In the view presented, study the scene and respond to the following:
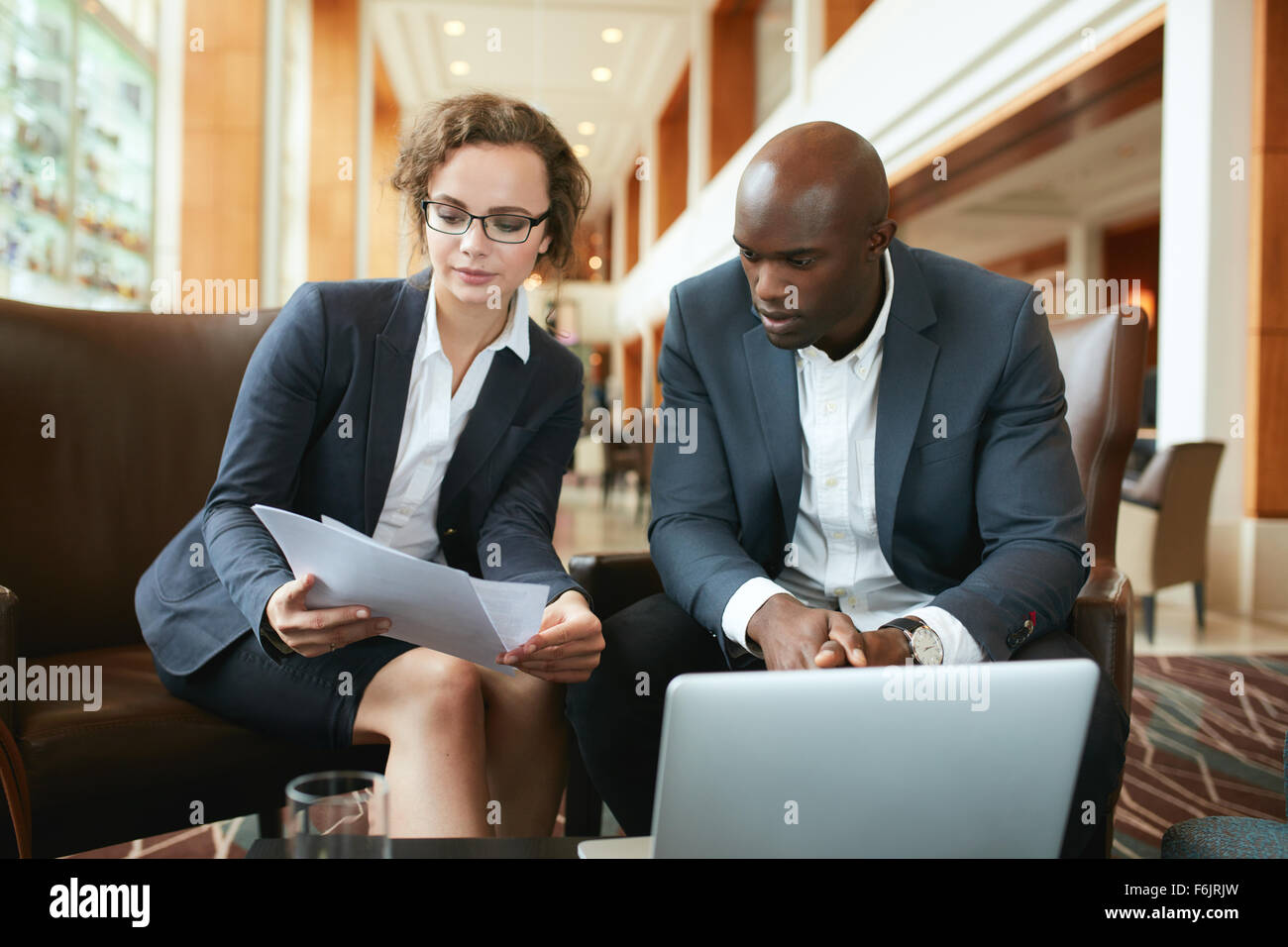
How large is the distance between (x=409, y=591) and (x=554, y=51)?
493 inches

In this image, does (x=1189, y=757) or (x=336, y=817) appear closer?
(x=336, y=817)

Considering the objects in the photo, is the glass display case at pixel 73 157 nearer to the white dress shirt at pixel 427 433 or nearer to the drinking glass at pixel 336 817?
the white dress shirt at pixel 427 433

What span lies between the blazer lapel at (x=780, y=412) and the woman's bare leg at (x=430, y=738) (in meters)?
0.56

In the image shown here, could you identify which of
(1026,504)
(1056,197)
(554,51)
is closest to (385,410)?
(1026,504)

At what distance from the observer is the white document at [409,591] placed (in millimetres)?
1035

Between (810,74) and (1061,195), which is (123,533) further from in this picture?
(1061,195)

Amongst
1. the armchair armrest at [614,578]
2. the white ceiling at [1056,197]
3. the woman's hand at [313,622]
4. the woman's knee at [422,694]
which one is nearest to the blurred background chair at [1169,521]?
the armchair armrest at [614,578]

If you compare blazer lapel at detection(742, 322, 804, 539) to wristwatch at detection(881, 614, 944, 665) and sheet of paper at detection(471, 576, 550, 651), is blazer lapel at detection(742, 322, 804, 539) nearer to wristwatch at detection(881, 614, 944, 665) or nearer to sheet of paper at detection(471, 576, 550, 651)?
wristwatch at detection(881, 614, 944, 665)

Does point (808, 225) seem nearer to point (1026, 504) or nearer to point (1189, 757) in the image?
point (1026, 504)

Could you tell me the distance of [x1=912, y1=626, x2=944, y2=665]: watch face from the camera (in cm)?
120

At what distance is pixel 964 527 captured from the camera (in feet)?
4.98

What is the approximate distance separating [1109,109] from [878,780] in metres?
5.79

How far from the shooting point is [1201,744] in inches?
105
